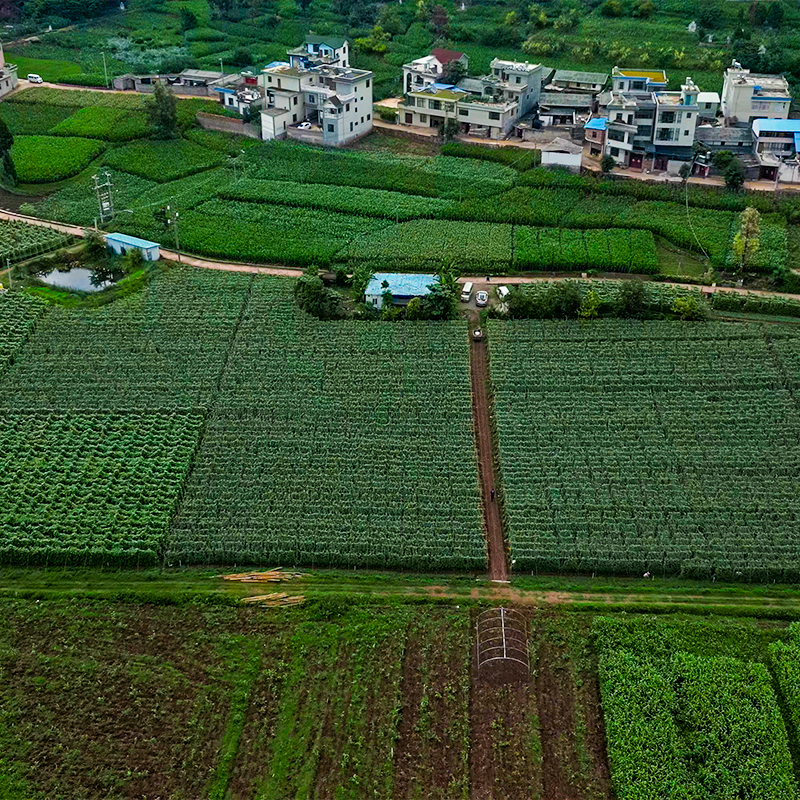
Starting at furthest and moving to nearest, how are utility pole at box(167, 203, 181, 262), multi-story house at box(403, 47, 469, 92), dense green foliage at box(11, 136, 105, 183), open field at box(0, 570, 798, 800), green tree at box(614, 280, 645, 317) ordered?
multi-story house at box(403, 47, 469, 92) < dense green foliage at box(11, 136, 105, 183) < utility pole at box(167, 203, 181, 262) < green tree at box(614, 280, 645, 317) < open field at box(0, 570, 798, 800)

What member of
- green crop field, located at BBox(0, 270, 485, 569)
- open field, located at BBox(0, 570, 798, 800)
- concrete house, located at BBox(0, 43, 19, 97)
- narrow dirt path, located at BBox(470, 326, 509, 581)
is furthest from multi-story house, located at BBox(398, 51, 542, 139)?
open field, located at BBox(0, 570, 798, 800)

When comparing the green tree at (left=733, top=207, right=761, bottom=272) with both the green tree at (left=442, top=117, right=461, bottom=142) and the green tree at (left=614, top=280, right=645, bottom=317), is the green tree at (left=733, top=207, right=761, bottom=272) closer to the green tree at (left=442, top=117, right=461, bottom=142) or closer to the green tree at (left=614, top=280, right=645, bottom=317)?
the green tree at (left=614, top=280, right=645, bottom=317)

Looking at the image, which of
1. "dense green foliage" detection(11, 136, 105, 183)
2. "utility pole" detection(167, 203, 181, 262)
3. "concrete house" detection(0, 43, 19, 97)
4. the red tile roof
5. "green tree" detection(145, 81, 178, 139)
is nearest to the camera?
"utility pole" detection(167, 203, 181, 262)

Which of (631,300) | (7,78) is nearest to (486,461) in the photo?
(631,300)

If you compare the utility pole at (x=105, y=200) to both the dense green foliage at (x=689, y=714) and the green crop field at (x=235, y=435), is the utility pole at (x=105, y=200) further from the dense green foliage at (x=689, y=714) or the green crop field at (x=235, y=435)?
the dense green foliage at (x=689, y=714)

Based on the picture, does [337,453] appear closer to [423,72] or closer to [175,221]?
[175,221]

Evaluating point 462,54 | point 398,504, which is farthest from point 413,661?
point 462,54

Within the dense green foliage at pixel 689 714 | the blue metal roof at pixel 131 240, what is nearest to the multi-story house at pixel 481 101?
the blue metal roof at pixel 131 240
